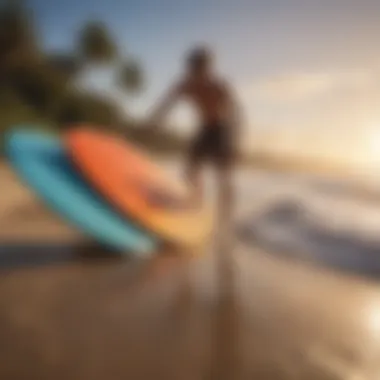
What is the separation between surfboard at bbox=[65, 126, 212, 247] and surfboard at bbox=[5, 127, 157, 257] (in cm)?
2

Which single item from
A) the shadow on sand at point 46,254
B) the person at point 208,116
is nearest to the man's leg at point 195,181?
the person at point 208,116

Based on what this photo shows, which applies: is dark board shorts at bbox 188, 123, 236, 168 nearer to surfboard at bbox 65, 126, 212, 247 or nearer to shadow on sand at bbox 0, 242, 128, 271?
surfboard at bbox 65, 126, 212, 247

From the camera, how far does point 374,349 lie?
0.72 meters

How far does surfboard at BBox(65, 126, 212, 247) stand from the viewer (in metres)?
0.82

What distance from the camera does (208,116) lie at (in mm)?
806

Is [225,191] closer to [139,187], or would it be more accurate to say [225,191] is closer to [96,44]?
[139,187]

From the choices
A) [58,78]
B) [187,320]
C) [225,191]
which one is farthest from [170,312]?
[58,78]

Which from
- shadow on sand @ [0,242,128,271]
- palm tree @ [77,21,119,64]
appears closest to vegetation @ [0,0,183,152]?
palm tree @ [77,21,119,64]

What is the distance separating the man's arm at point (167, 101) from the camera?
2.64 feet

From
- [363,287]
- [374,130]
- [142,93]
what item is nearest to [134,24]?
[142,93]

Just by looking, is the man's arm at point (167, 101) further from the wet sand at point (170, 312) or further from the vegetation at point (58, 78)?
the wet sand at point (170, 312)

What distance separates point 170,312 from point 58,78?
0.33m

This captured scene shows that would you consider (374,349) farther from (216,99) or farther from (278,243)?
(216,99)

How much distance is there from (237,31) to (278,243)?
0.28 meters
